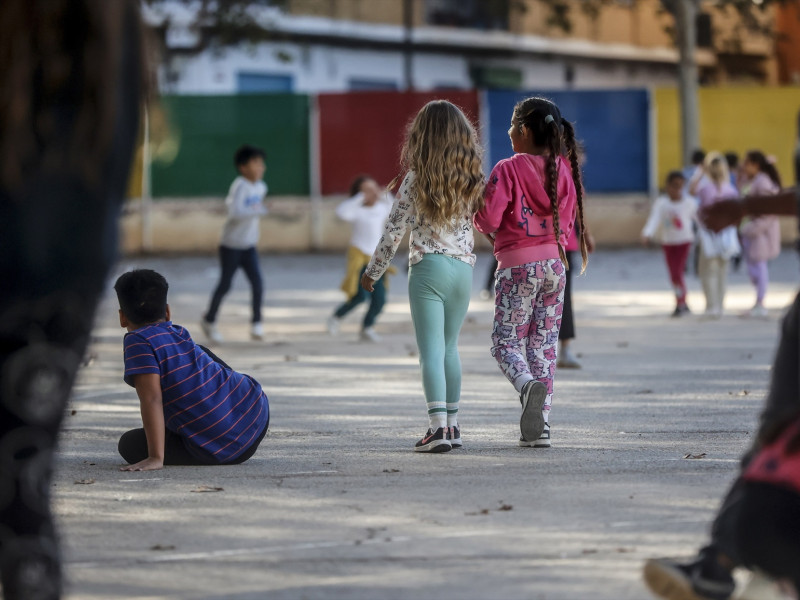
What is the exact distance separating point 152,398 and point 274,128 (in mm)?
21294

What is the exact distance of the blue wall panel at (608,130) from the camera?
89.4 ft

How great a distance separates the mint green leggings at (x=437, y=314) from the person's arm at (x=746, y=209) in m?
3.01

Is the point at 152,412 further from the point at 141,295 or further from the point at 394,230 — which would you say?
the point at 394,230

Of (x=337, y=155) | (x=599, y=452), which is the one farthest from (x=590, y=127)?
(x=599, y=452)

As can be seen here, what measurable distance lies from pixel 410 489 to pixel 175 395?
1.22 m

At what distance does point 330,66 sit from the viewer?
117ft

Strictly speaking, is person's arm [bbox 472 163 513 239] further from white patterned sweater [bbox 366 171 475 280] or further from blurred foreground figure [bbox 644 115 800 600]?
blurred foreground figure [bbox 644 115 800 600]

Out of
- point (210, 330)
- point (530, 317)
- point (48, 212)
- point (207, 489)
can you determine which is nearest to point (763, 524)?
point (48, 212)

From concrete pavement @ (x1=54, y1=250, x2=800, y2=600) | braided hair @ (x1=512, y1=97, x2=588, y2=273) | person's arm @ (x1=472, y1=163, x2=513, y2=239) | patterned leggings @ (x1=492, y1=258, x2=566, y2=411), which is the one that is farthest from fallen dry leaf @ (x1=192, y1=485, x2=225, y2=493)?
braided hair @ (x1=512, y1=97, x2=588, y2=273)

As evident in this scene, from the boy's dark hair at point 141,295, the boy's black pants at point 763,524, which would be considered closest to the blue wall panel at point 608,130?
the boy's dark hair at point 141,295

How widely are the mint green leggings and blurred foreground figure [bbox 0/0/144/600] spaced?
4066 millimetres

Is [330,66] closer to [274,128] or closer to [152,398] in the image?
[274,128]

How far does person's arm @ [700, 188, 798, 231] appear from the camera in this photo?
13.3ft

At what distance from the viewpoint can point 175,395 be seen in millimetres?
6582
